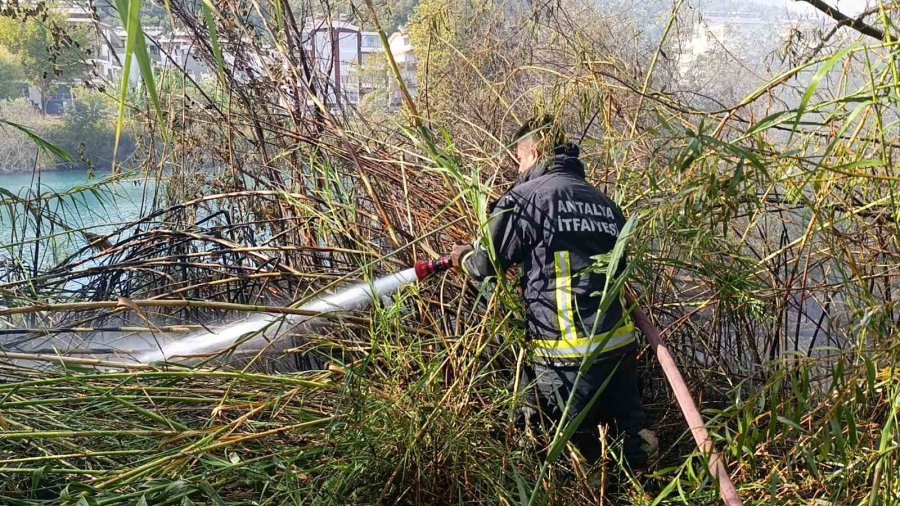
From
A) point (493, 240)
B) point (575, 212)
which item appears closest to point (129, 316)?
point (493, 240)

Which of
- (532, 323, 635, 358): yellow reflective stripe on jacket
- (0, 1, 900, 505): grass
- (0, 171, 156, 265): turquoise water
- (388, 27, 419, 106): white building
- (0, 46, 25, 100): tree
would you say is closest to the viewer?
(0, 1, 900, 505): grass

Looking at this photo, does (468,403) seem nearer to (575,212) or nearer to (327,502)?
(327,502)

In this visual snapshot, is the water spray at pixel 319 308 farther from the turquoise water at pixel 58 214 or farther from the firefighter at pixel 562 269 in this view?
the turquoise water at pixel 58 214

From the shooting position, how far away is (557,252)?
2.95 meters

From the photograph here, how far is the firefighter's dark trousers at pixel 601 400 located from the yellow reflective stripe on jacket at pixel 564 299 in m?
0.16

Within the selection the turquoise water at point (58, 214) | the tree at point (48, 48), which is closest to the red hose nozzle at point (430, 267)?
the turquoise water at point (58, 214)

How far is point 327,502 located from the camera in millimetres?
2182

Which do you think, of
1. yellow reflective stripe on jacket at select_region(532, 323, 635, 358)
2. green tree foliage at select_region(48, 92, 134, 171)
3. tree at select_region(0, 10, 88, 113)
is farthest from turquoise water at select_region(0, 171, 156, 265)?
green tree foliage at select_region(48, 92, 134, 171)

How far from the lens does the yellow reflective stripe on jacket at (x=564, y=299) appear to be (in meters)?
2.91

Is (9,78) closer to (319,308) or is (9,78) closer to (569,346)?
(319,308)

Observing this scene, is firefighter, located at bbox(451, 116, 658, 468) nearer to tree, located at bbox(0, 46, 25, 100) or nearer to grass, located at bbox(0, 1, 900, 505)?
grass, located at bbox(0, 1, 900, 505)

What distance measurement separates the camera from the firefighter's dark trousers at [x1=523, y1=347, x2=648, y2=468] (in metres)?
3.00

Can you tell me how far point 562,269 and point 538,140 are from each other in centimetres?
58

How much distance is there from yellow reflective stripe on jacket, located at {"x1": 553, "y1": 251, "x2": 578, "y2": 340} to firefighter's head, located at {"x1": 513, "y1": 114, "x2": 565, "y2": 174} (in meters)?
0.45
